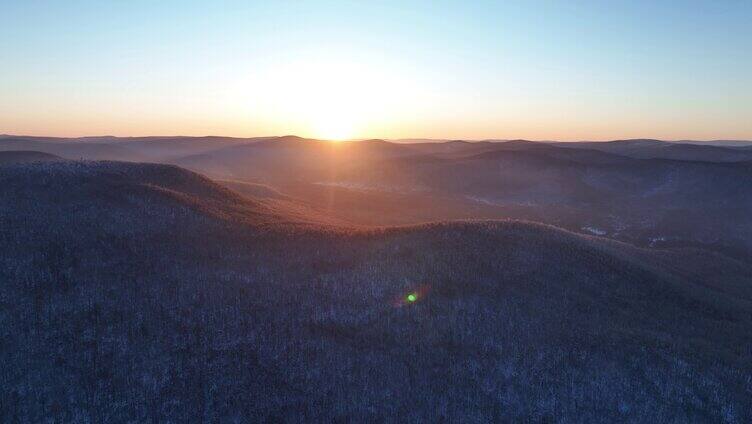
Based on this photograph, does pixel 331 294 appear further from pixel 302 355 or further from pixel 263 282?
pixel 302 355

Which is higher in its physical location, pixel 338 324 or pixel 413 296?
pixel 413 296

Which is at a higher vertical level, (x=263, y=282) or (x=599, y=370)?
(x=263, y=282)

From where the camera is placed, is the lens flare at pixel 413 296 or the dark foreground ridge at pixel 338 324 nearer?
the dark foreground ridge at pixel 338 324

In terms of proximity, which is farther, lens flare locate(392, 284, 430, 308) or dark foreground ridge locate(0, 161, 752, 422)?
lens flare locate(392, 284, 430, 308)

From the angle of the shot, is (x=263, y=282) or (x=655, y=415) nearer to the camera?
(x=655, y=415)

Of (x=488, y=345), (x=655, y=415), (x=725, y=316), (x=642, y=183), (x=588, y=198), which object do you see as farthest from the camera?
(x=642, y=183)

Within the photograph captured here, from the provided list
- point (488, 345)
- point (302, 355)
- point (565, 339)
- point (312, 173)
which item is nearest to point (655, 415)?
point (565, 339)

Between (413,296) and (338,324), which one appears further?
(413,296)

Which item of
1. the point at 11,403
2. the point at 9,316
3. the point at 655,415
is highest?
the point at 9,316
